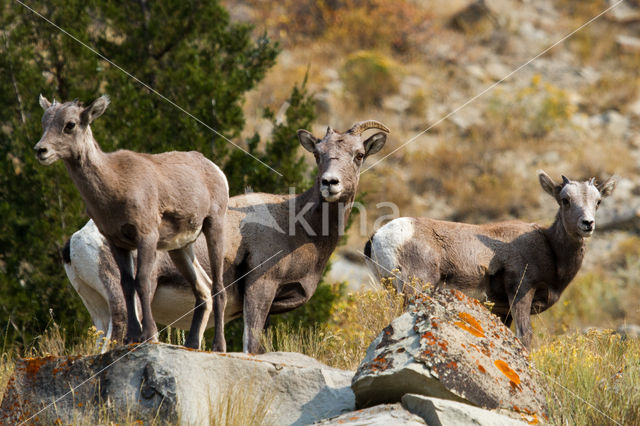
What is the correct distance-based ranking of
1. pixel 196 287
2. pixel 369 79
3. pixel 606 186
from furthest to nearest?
1. pixel 369 79
2. pixel 606 186
3. pixel 196 287

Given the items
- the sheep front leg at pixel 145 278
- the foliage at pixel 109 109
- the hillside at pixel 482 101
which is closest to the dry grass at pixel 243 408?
the sheep front leg at pixel 145 278

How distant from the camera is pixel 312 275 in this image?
9469mm

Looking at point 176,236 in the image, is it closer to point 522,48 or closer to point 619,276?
point 619,276

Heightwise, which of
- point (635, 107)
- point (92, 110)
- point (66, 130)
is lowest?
point (635, 107)

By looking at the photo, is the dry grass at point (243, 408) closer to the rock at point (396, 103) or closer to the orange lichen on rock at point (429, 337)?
the orange lichen on rock at point (429, 337)

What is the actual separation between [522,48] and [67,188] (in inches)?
953

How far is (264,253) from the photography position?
9242 mm

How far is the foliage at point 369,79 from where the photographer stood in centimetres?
2944

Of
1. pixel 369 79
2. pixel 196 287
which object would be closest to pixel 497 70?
pixel 369 79

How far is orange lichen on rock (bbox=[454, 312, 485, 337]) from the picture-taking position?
6.66m

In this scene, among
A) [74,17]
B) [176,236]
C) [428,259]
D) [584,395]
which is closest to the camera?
[584,395]

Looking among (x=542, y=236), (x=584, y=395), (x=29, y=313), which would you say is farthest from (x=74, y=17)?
(x=584, y=395)

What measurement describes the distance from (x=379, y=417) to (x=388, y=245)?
14.5 ft

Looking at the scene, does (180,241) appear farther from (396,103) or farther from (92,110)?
(396,103)
